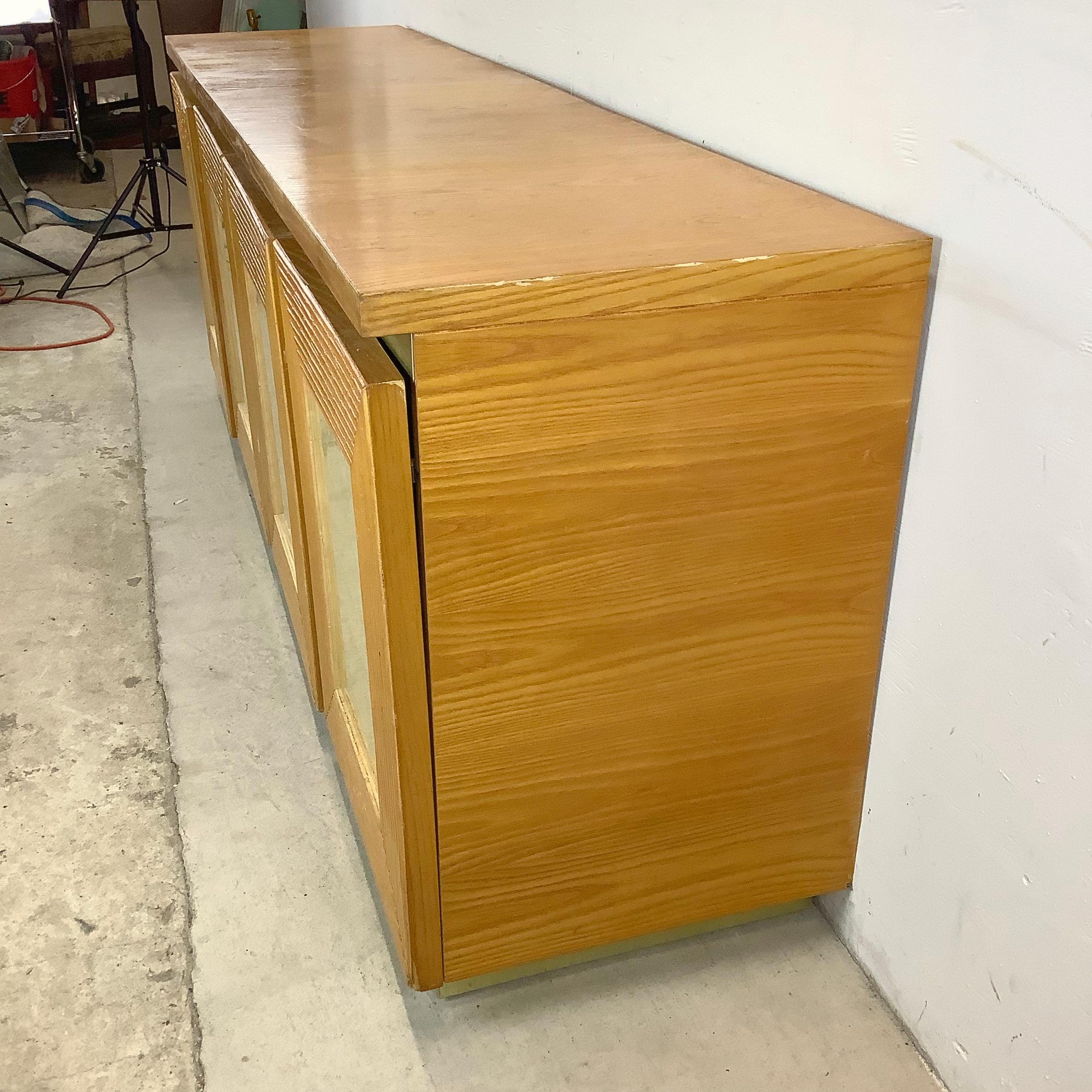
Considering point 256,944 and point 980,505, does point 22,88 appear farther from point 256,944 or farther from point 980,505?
point 980,505

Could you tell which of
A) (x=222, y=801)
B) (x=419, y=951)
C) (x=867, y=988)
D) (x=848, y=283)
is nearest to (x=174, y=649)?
(x=222, y=801)

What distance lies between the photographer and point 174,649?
74.8 inches

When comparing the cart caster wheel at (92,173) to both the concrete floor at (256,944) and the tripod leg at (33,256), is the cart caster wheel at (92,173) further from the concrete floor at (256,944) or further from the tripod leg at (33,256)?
the concrete floor at (256,944)

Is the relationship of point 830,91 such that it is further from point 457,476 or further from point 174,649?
point 174,649

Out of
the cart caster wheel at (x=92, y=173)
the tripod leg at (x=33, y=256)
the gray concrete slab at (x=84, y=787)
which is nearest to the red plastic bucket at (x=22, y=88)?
the cart caster wheel at (x=92, y=173)

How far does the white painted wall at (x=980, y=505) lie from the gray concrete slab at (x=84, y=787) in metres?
0.79

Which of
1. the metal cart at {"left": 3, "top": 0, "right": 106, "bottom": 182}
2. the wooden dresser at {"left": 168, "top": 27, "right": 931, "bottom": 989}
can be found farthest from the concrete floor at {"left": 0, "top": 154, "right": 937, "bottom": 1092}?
the metal cart at {"left": 3, "top": 0, "right": 106, "bottom": 182}

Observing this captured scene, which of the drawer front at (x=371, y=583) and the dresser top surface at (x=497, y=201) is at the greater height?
the dresser top surface at (x=497, y=201)

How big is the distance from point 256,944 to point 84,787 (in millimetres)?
420

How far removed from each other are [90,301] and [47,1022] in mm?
2740

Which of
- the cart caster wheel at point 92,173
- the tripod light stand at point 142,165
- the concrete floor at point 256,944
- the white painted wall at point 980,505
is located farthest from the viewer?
the cart caster wheel at point 92,173

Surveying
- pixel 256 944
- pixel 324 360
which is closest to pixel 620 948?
pixel 256 944

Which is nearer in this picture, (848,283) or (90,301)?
(848,283)

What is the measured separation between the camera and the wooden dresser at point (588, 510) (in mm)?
909
